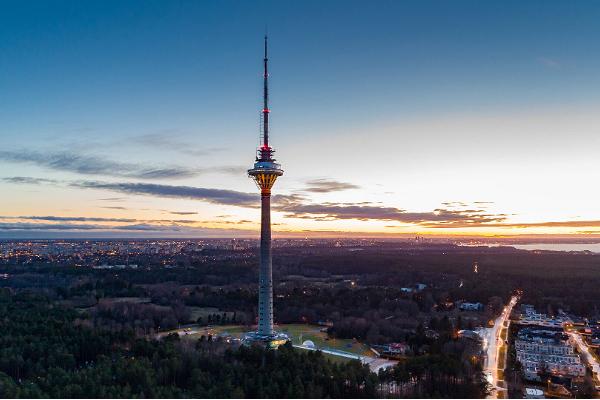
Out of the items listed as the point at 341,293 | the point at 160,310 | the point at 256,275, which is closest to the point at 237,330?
the point at 160,310

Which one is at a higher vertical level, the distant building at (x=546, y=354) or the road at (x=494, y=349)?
the distant building at (x=546, y=354)

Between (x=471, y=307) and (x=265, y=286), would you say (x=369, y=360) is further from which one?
(x=471, y=307)

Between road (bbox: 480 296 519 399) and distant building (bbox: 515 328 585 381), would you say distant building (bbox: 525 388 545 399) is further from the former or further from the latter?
distant building (bbox: 515 328 585 381)

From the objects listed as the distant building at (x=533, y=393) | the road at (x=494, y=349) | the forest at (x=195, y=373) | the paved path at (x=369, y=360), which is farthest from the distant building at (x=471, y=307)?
the distant building at (x=533, y=393)

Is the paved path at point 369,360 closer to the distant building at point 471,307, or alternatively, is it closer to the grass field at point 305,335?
the grass field at point 305,335

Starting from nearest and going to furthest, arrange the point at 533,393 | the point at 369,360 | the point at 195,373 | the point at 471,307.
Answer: the point at 195,373 → the point at 533,393 → the point at 369,360 → the point at 471,307

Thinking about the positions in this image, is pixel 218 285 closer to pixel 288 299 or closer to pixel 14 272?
pixel 288 299

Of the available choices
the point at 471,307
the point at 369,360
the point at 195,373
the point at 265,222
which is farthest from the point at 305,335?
the point at 471,307
